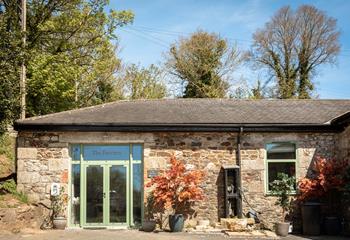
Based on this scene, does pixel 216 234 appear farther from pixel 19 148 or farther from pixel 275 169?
pixel 19 148

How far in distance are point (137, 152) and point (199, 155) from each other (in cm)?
197

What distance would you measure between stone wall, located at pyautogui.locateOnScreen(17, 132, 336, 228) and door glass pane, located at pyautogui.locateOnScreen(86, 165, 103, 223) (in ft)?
2.55

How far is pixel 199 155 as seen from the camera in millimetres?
15719

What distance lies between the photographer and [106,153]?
1571 cm

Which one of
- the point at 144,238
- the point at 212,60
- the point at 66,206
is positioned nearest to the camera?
the point at 144,238

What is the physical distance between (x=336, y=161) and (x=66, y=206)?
8.49 meters

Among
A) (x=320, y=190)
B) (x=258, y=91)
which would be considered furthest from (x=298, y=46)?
(x=320, y=190)

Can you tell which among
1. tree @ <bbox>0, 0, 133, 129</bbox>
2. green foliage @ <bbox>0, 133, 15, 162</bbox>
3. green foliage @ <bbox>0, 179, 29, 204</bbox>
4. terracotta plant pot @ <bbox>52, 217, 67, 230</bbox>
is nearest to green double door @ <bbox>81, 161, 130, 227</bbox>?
terracotta plant pot @ <bbox>52, 217, 67, 230</bbox>

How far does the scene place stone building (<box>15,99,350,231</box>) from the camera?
15.4 m

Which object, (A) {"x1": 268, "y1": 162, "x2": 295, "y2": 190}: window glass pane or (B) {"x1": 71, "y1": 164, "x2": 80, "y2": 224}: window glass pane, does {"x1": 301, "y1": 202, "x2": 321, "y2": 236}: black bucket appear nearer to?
(A) {"x1": 268, "y1": 162, "x2": 295, "y2": 190}: window glass pane

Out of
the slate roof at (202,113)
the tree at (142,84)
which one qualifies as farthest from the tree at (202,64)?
the slate roof at (202,113)

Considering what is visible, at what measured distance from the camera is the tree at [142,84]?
37250 millimetres

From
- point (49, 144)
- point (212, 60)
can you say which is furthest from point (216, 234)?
point (212, 60)

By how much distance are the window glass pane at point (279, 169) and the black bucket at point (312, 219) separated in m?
1.41
